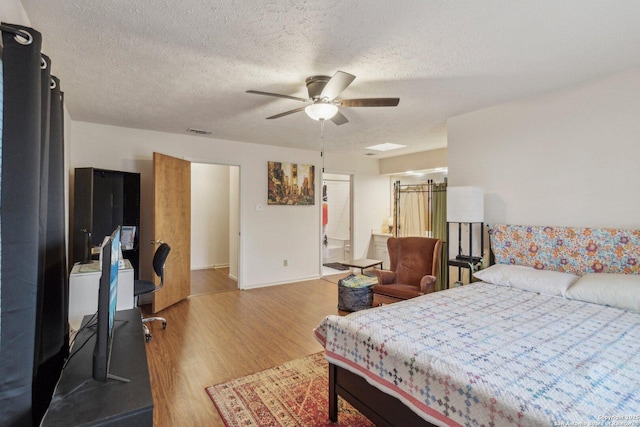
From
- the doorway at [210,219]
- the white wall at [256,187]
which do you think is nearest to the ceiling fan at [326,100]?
the white wall at [256,187]

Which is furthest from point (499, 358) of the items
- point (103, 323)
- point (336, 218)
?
point (336, 218)

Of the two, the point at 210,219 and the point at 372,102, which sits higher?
the point at 372,102

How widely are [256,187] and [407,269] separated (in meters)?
2.77

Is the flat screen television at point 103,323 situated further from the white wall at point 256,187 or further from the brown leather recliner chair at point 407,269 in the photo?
the white wall at point 256,187

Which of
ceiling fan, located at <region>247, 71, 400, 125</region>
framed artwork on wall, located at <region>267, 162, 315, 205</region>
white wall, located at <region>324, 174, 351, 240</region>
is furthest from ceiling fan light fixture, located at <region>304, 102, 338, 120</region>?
white wall, located at <region>324, 174, 351, 240</region>

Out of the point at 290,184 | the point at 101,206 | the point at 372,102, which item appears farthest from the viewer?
the point at 290,184

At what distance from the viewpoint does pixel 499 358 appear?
1448mm

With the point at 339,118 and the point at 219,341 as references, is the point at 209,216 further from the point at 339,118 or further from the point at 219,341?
the point at 339,118

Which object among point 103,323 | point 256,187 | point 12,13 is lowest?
point 103,323

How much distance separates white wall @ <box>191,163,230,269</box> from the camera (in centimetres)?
666

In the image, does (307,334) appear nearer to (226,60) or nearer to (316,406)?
(316,406)

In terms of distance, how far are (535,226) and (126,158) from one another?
16.2 feet

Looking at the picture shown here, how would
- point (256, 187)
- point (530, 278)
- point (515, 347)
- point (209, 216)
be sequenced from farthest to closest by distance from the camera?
point (209, 216), point (256, 187), point (530, 278), point (515, 347)

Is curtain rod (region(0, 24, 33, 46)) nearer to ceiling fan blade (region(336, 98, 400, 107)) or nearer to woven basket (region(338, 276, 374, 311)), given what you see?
ceiling fan blade (region(336, 98, 400, 107))
